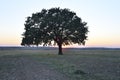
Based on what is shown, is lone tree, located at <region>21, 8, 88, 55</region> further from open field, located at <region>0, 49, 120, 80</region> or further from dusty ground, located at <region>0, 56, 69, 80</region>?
dusty ground, located at <region>0, 56, 69, 80</region>

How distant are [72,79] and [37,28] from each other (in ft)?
184

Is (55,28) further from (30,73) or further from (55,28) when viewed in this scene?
(30,73)

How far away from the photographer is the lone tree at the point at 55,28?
7356cm

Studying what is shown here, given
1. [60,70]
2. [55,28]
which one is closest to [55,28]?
[55,28]

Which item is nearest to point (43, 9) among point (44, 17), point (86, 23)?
point (44, 17)

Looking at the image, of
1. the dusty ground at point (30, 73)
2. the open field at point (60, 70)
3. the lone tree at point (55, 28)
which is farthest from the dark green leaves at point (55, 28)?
the dusty ground at point (30, 73)

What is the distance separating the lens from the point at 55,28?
73875 millimetres

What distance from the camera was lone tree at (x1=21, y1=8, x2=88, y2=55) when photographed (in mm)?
73562

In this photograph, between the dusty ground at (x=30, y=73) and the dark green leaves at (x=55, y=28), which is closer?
the dusty ground at (x=30, y=73)

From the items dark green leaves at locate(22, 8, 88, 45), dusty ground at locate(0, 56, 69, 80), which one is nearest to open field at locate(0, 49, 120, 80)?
dusty ground at locate(0, 56, 69, 80)

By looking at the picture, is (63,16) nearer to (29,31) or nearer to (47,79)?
(29,31)

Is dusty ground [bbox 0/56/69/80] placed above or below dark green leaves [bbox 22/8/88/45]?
below

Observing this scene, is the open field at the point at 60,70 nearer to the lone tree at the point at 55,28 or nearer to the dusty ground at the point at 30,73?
the dusty ground at the point at 30,73

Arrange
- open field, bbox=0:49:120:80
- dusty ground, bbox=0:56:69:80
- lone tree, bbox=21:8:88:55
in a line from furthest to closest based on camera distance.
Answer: lone tree, bbox=21:8:88:55
open field, bbox=0:49:120:80
dusty ground, bbox=0:56:69:80
